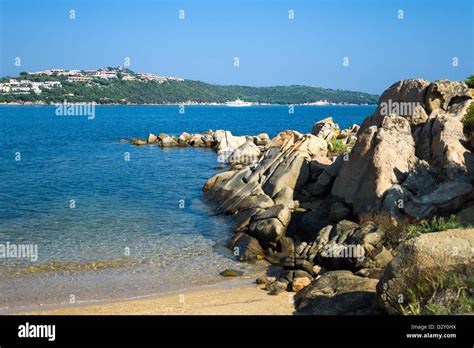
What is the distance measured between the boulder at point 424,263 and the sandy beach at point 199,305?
4464 millimetres

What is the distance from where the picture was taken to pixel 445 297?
10.7m

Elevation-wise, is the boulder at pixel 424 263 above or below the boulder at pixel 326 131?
below

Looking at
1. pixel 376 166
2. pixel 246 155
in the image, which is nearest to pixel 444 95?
pixel 376 166

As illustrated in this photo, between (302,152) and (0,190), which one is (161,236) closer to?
(302,152)

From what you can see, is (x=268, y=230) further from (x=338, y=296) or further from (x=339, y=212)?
(x=338, y=296)

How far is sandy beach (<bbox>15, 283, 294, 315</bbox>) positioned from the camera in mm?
16203

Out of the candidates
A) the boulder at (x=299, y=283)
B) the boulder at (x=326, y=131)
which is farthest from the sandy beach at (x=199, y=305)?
the boulder at (x=326, y=131)

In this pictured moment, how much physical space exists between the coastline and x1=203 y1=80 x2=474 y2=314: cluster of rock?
680mm

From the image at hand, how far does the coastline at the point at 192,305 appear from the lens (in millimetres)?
16234

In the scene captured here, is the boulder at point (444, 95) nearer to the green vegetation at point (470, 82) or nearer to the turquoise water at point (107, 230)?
the green vegetation at point (470, 82)

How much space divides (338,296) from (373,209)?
23.3 ft
